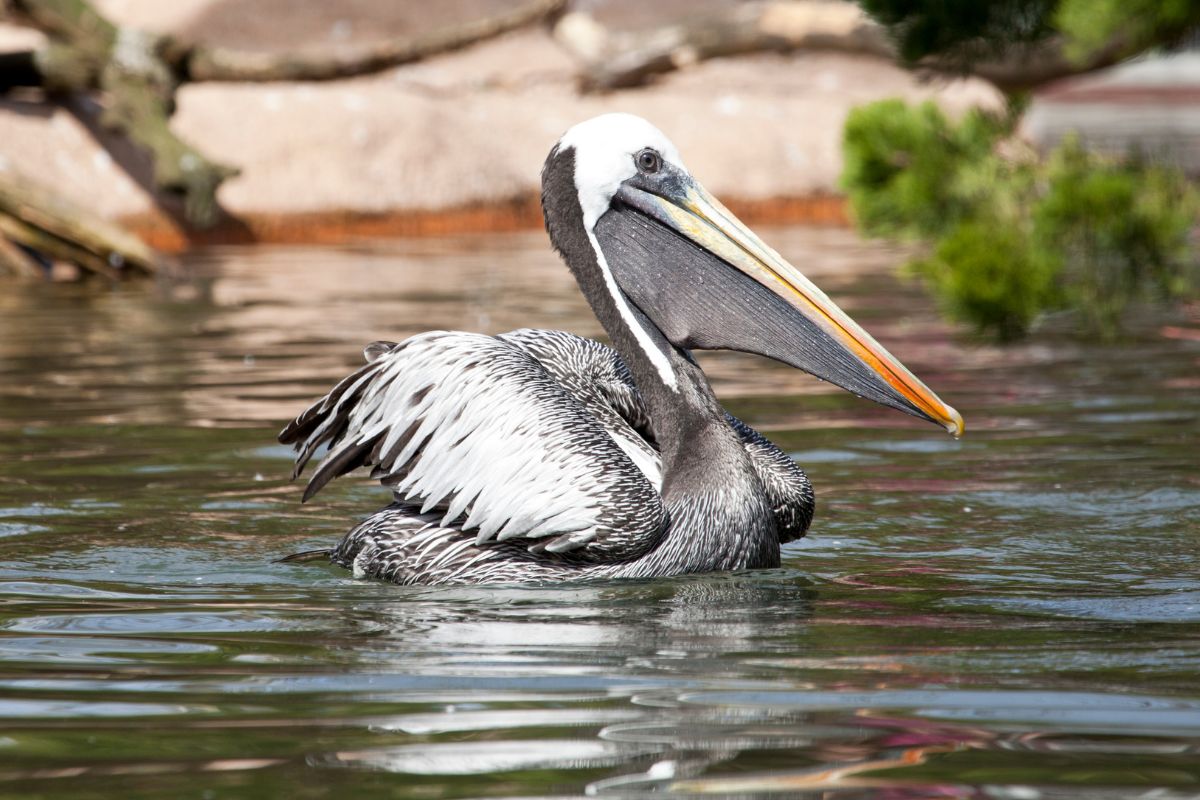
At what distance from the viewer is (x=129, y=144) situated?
14.0m

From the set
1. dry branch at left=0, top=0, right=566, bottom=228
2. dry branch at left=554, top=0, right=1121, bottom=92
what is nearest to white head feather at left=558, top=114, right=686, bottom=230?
dry branch at left=0, top=0, right=566, bottom=228

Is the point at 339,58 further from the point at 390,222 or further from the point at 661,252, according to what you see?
the point at 661,252

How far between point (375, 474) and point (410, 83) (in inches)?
446

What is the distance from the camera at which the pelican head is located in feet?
16.8

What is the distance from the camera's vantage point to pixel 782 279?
5.12m

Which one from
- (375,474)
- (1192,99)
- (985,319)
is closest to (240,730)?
(375,474)

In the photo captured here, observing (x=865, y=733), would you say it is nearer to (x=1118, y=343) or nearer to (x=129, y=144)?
(x=1118, y=343)

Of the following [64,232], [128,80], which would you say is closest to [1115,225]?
[64,232]

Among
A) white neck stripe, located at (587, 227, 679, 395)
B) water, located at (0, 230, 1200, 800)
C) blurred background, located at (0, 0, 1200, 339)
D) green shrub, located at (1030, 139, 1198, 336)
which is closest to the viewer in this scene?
water, located at (0, 230, 1200, 800)

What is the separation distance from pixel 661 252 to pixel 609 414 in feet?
1.69

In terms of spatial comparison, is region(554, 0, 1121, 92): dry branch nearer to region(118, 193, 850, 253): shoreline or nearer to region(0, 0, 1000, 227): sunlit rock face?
region(0, 0, 1000, 227): sunlit rock face

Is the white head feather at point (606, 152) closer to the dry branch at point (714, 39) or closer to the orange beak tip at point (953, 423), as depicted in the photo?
the orange beak tip at point (953, 423)

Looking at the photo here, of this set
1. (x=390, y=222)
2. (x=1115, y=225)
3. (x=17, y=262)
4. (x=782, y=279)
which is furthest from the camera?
(x=390, y=222)

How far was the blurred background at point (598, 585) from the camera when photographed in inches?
128
